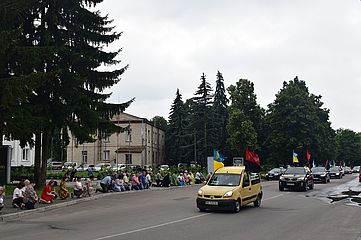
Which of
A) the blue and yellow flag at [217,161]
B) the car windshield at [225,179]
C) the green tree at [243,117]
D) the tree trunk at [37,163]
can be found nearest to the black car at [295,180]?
the blue and yellow flag at [217,161]

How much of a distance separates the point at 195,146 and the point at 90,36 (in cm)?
5587

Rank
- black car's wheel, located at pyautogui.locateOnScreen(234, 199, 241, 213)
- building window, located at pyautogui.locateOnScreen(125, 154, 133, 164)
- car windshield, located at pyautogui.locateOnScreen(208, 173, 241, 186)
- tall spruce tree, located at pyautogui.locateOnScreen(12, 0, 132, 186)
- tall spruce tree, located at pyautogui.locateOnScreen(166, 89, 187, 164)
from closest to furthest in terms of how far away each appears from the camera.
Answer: black car's wheel, located at pyautogui.locateOnScreen(234, 199, 241, 213) < car windshield, located at pyautogui.locateOnScreen(208, 173, 241, 186) < tall spruce tree, located at pyautogui.locateOnScreen(12, 0, 132, 186) < building window, located at pyautogui.locateOnScreen(125, 154, 133, 164) < tall spruce tree, located at pyautogui.locateOnScreen(166, 89, 187, 164)

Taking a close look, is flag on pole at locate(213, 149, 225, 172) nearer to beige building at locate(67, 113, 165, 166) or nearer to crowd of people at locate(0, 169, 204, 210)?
crowd of people at locate(0, 169, 204, 210)

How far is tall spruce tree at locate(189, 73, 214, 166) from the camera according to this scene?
82.2 m

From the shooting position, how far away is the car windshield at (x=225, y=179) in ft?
58.5

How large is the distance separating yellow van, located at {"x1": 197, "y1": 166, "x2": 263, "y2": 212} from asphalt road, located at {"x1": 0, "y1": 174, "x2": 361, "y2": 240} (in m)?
0.41

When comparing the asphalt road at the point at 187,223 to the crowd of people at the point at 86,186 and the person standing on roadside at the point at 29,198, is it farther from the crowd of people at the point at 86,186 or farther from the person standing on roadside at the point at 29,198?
the crowd of people at the point at 86,186

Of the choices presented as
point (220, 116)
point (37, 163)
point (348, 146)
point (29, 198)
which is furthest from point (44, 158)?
point (348, 146)

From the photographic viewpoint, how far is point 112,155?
8712cm

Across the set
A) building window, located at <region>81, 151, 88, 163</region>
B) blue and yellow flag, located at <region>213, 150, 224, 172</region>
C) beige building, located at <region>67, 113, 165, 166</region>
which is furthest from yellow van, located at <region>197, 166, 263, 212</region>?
building window, located at <region>81, 151, 88, 163</region>

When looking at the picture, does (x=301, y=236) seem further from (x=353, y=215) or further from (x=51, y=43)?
(x=51, y=43)

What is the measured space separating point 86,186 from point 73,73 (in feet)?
22.9

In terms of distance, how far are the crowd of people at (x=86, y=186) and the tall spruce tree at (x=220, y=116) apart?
130 ft

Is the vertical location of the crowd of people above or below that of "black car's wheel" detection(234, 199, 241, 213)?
above
